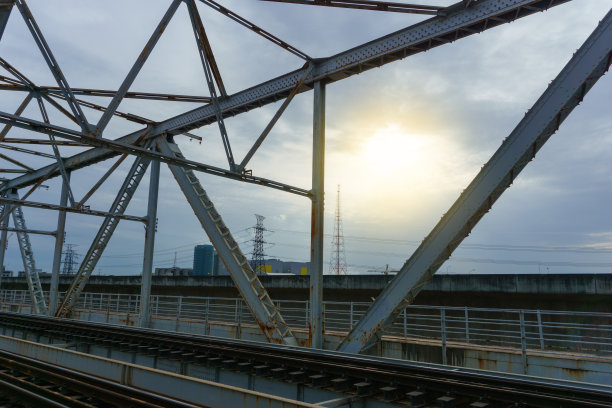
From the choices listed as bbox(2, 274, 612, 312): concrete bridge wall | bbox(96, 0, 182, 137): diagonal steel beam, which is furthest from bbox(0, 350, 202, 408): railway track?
bbox(2, 274, 612, 312): concrete bridge wall

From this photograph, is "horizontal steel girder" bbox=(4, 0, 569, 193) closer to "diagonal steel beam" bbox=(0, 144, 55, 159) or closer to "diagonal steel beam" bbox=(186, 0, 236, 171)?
"diagonal steel beam" bbox=(186, 0, 236, 171)

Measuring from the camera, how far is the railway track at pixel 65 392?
614cm

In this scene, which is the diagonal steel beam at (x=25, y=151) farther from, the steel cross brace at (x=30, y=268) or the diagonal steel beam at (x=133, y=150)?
the diagonal steel beam at (x=133, y=150)

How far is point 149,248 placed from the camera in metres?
18.1

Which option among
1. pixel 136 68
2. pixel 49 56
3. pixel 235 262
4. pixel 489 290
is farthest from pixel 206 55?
pixel 489 290

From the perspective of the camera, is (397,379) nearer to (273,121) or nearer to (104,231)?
(273,121)

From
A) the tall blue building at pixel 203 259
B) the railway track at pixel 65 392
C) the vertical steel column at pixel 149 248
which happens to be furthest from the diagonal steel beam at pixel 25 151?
the tall blue building at pixel 203 259

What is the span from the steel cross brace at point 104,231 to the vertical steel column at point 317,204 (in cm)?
902

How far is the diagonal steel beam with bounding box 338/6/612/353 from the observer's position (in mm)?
8109

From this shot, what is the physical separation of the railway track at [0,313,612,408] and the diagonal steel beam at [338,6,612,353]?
136 centimetres

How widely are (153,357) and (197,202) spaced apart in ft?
20.5

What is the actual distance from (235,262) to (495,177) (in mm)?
8644

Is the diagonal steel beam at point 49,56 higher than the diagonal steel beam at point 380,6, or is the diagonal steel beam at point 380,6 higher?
the diagonal steel beam at point 380,6

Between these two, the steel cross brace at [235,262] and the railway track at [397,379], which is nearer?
the railway track at [397,379]
